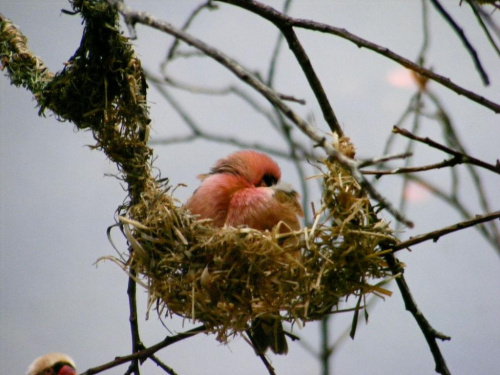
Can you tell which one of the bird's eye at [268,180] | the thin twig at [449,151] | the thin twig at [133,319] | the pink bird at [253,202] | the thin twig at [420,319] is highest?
the bird's eye at [268,180]

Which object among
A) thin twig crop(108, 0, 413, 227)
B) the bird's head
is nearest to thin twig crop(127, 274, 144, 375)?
the bird's head

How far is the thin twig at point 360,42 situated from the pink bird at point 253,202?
0.70m

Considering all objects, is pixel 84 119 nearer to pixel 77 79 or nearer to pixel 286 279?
pixel 77 79

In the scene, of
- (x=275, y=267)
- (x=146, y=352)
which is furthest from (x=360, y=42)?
(x=146, y=352)

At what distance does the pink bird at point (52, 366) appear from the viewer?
3.95 meters

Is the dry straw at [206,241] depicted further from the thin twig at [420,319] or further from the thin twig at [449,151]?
the thin twig at [449,151]

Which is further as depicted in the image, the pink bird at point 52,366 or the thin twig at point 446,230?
the pink bird at point 52,366

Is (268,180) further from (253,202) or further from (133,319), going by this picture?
(133,319)

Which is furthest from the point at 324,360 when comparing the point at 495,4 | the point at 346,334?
the point at 495,4

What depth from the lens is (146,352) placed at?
2.26 metres

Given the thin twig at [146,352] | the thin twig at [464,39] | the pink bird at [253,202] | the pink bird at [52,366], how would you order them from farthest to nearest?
the pink bird at [52,366] < the pink bird at [253,202] < the thin twig at [146,352] < the thin twig at [464,39]

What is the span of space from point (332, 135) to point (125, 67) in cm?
86

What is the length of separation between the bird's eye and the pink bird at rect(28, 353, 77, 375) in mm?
2074

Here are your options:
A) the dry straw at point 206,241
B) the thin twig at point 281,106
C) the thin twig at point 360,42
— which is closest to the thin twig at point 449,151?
the thin twig at point 360,42
